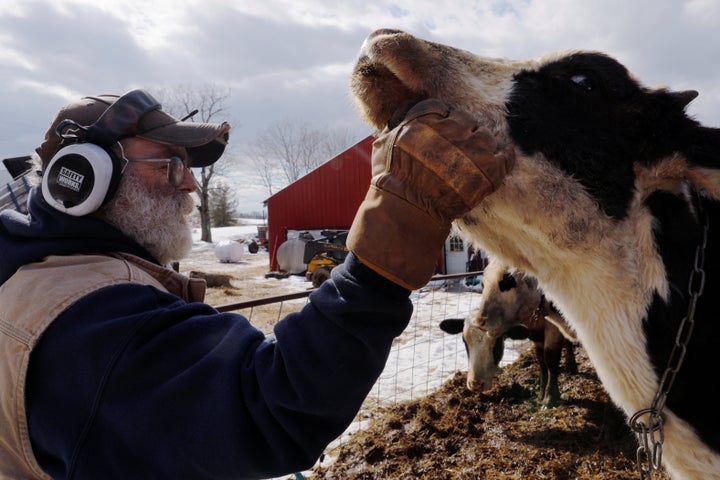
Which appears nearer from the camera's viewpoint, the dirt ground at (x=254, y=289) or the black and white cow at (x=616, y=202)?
the black and white cow at (x=616, y=202)

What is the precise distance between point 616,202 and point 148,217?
1908 millimetres

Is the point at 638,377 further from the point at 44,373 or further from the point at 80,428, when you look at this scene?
the point at 44,373

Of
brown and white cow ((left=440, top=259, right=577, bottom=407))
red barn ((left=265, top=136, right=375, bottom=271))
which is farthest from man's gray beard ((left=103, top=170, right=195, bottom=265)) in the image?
red barn ((left=265, top=136, right=375, bottom=271))

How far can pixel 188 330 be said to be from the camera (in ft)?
4.05

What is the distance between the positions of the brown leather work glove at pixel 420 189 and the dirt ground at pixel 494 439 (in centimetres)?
376

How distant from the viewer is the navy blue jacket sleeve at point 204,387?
1.08 meters

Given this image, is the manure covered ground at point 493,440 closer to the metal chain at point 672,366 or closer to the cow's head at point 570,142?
the metal chain at point 672,366

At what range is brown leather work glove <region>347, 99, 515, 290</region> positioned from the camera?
3.72ft

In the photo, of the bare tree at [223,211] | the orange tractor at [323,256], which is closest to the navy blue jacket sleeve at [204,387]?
the orange tractor at [323,256]

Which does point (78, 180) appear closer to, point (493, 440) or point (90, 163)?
point (90, 163)

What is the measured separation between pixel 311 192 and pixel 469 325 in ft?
61.4

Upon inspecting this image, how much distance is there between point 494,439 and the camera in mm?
4867

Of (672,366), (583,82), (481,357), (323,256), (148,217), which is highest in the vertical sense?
(583,82)

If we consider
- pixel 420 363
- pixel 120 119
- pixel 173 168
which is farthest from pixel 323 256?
pixel 120 119
